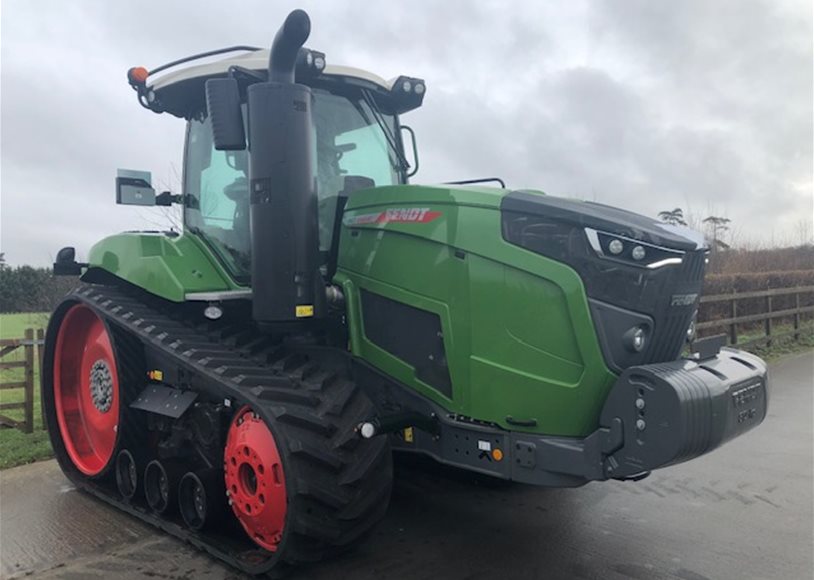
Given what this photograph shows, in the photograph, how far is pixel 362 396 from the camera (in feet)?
12.1

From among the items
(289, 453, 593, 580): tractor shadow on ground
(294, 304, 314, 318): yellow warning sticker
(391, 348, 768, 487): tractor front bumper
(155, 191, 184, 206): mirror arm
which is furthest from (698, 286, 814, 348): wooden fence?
(294, 304, 314, 318): yellow warning sticker

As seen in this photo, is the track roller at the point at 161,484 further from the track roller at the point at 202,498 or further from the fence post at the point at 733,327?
the fence post at the point at 733,327

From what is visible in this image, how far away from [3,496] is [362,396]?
10.8 ft

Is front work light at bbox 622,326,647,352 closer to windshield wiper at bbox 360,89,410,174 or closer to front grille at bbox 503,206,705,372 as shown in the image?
front grille at bbox 503,206,705,372

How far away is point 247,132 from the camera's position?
158 inches

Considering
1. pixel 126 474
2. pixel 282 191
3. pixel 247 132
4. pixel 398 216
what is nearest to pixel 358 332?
pixel 398 216

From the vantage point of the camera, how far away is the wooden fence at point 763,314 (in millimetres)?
10867

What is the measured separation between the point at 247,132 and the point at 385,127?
0.95m

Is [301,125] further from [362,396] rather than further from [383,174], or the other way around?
[362,396]

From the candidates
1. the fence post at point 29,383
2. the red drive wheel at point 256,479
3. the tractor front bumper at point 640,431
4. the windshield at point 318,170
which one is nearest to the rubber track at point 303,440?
the red drive wheel at point 256,479

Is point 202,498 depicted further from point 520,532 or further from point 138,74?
point 138,74

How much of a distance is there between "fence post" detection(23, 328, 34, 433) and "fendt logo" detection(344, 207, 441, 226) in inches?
195

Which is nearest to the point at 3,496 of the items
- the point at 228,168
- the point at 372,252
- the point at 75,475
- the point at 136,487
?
the point at 75,475

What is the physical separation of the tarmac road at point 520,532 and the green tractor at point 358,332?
334mm
